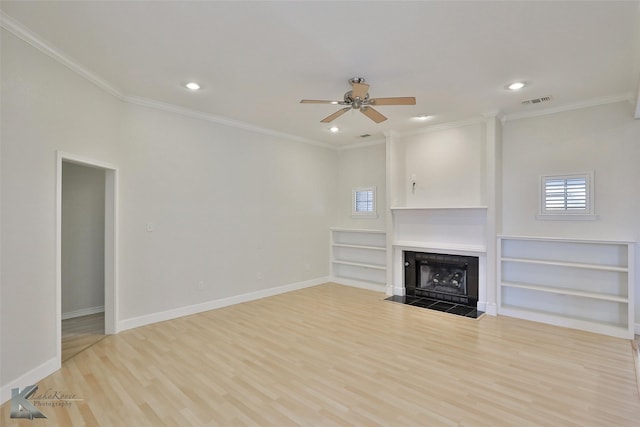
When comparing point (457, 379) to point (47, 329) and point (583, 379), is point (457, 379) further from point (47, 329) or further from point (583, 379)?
point (47, 329)

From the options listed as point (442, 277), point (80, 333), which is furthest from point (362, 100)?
point (80, 333)

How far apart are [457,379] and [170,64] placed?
3.99 metres

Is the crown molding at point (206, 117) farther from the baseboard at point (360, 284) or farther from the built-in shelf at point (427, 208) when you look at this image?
the baseboard at point (360, 284)

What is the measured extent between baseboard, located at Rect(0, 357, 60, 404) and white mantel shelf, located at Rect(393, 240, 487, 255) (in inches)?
189

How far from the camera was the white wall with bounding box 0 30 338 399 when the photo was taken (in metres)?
2.61

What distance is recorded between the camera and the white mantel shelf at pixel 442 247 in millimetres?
4922

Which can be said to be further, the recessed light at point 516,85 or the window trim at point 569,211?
the window trim at point 569,211

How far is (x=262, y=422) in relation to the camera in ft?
7.41

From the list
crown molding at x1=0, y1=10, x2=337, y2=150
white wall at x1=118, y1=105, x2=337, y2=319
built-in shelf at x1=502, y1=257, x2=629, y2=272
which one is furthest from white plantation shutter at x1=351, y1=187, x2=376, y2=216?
built-in shelf at x1=502, y1=257, x2=629, y2=272

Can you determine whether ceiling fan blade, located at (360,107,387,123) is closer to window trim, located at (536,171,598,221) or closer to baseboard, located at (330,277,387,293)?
window trim, located at (536,171,598,221)

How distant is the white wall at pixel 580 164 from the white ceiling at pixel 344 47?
34cm

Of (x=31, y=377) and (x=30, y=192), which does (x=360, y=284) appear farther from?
(x=30, y=192)

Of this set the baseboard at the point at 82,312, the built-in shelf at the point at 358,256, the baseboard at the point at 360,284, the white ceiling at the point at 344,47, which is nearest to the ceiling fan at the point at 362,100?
the white ceiling at the point at 344,47

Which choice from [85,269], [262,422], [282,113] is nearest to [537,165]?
[282,113]
